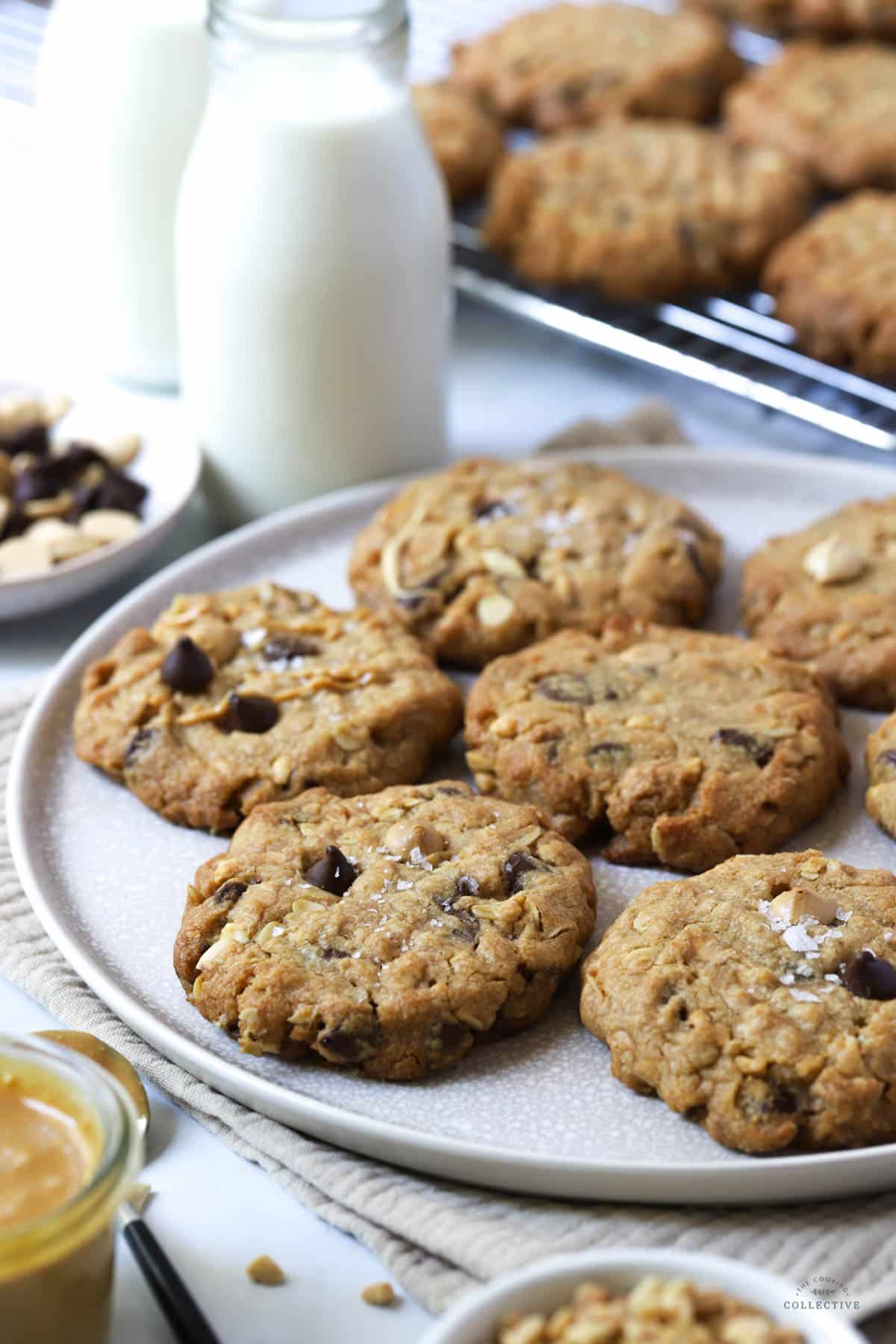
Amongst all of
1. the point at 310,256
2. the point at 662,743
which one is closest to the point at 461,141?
the point at 310,256

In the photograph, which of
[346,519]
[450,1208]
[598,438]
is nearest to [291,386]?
[346,519]

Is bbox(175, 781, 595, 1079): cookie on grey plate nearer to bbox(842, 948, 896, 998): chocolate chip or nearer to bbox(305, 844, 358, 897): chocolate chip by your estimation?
bbox(305, 844, 358, 897): chocolate chip

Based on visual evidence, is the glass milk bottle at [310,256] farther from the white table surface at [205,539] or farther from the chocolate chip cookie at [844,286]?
the chocolate chip cookie at [844,286]

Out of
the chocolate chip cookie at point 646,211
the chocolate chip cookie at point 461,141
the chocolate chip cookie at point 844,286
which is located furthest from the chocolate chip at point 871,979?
the chocolate chip cookie at point 461,141

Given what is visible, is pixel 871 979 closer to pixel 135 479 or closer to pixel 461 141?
pixel 135 479

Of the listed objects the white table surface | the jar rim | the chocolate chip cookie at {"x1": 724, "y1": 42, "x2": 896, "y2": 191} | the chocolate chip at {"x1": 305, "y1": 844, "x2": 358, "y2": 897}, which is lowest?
the white table surface

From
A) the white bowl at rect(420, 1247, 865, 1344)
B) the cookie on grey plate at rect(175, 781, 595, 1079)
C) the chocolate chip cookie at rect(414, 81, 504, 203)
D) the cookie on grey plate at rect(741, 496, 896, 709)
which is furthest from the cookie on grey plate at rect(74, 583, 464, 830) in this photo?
the chocolate chip cookie at rect(414, 81, 504, 203)
